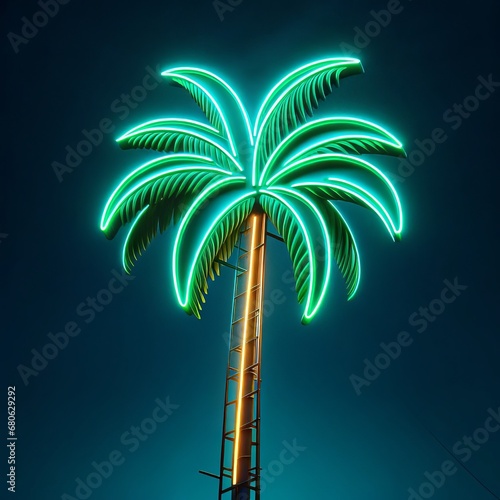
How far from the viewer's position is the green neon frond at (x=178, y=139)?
1598 centimetres

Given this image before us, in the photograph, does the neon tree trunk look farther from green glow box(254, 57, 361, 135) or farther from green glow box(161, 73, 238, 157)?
green glow box(254, 57, 361, 135)

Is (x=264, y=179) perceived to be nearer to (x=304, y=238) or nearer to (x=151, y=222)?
(x=304, y=238)

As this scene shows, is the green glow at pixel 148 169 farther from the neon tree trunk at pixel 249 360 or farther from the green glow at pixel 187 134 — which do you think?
the neon tree trunk at pixel 249 360

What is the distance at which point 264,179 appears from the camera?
15.7 meters

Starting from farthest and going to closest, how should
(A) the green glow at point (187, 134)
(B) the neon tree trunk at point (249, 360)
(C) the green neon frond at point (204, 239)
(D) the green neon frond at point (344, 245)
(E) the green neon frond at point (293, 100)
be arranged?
1. (A) the green glow at point (187, 134)
2. (E) the green neon frond at point (293, 100)
3. (D) the green neon frond at point (344, 245)
4. (C) the green neon frond at point (204, 239)
5. (B) the neon tree trunk at point (249, 360)

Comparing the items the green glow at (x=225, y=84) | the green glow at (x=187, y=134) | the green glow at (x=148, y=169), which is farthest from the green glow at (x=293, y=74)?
the green glow at (x=148, y=169)

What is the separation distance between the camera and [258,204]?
15.8 meters

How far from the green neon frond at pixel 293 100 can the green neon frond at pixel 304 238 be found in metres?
0.85

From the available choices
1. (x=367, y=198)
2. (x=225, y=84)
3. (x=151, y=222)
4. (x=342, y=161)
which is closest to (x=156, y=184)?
(x=151, y=222)

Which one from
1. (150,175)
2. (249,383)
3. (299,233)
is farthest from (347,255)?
(150,175)

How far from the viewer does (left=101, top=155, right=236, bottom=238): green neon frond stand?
51.6ft

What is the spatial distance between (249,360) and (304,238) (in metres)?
2.78

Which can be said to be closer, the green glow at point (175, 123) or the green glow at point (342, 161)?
the green glow at point (342, 161)

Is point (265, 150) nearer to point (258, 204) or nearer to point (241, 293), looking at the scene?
point (258, 204)
